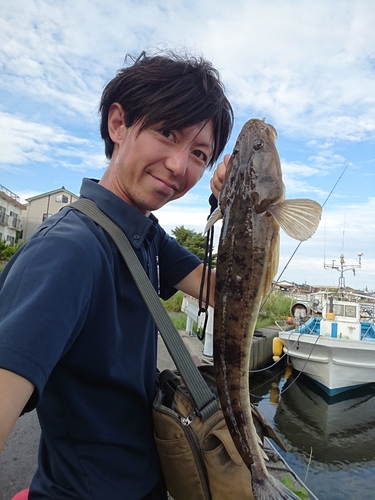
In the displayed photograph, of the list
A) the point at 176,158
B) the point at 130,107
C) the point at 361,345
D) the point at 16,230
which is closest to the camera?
the point at 176,158

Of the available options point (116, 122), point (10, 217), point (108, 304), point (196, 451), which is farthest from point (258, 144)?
point (10, 217)

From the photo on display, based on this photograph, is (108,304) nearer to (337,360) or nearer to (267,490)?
(267,490)

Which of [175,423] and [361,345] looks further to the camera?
[361,345]

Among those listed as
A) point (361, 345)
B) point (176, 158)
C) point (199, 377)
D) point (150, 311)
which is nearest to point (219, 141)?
point (176, 158)

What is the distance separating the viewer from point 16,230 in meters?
47.9

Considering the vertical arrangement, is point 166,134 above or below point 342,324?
above

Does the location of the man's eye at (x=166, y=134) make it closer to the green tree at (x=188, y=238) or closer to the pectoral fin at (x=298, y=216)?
the pectoral fin at (x=298, y=216)

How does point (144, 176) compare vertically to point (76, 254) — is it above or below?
above

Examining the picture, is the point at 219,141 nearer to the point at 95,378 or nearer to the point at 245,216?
the point at 245,216

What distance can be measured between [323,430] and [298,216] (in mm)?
10520

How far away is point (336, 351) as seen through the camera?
12883 millimetres

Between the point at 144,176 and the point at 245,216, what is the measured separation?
24.6 inches

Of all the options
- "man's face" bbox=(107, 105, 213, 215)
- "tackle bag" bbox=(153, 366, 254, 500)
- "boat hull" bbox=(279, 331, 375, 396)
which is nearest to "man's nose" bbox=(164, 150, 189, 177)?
"man's face" bbox=(107, 105, 213, 215)

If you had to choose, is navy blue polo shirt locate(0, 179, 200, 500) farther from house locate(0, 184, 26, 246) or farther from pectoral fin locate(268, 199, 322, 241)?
house locate(0, 184, 26, 246)
